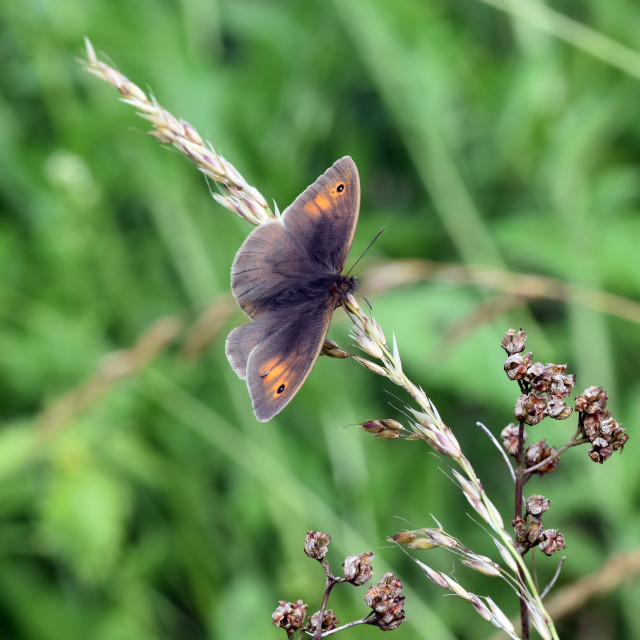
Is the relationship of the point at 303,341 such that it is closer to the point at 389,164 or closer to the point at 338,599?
the point at 338,599

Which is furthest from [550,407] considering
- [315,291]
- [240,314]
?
[240,314]

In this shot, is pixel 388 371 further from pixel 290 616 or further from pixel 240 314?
pixel 240 314

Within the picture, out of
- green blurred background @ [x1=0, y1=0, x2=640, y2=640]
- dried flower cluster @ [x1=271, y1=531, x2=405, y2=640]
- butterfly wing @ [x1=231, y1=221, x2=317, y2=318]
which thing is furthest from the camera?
green blurred background @ [x1=0, y1=0, x2=640, y2=640]

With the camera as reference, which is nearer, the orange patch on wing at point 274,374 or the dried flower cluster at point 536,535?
the dried flower cluster at point 536,535

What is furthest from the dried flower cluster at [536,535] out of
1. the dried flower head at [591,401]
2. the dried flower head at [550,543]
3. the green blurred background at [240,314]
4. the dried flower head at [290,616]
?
the green blurred background at [240,314]

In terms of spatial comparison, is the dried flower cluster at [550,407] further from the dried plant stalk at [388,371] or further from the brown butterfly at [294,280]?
the brown butterfly at [294,280]

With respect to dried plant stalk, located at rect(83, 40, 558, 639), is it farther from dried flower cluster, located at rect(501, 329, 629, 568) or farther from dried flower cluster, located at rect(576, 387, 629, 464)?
dried flower cluster, located at rect(576, 387, 629, 464)

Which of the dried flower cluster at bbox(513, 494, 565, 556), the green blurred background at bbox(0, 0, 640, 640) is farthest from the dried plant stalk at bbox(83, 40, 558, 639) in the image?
the green blurred background at bbox(0, 0, 640, 640)
